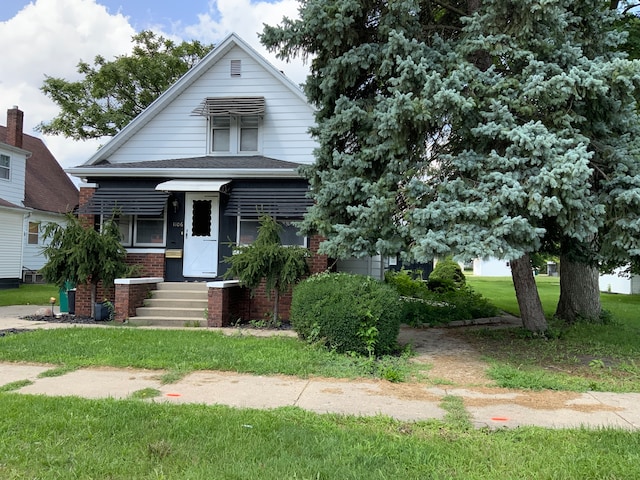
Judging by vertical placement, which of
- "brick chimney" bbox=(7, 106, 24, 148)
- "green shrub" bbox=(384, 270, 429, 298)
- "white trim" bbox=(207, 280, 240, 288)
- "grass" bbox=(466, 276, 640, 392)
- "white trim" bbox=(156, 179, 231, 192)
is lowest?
"grass" bbox=(466, 276, 640, 392)

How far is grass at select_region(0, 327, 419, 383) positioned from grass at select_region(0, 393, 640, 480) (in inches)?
65.5

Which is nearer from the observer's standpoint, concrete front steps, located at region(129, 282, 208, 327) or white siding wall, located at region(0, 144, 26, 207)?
concrete front steps, located at region(129, 282, 208, 327)

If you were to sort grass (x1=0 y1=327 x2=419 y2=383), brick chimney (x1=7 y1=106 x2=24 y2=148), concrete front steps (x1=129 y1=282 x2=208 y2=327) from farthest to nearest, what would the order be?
brick chimney (x1=7 y1=106 x2=24 y2=148), concrete front steps (x1=129 y1=282 x2=208 y2=327), grass (x1=0 y1=327 x2=419 y2=383)

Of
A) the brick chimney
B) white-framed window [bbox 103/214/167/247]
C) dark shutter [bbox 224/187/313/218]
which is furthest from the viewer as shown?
the brick chimney

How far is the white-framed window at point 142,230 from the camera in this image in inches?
466

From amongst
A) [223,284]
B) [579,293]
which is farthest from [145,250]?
[579,293]

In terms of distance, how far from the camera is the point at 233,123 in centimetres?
1305

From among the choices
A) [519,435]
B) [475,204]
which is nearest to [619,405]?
[519,435]

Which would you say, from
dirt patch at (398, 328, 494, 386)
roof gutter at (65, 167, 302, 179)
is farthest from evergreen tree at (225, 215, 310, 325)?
dirt patch at (398, 328, 494, 386)

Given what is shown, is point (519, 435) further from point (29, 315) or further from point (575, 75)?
point (29, 315)

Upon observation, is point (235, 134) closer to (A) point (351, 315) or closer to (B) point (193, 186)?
(B) point (193, 186)

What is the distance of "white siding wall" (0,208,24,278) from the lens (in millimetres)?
20500

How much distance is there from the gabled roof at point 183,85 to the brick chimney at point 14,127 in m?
13.3

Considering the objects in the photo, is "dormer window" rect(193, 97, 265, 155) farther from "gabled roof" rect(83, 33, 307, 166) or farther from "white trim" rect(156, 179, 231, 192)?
"white trim" rect(156, 179, 231, 192)
